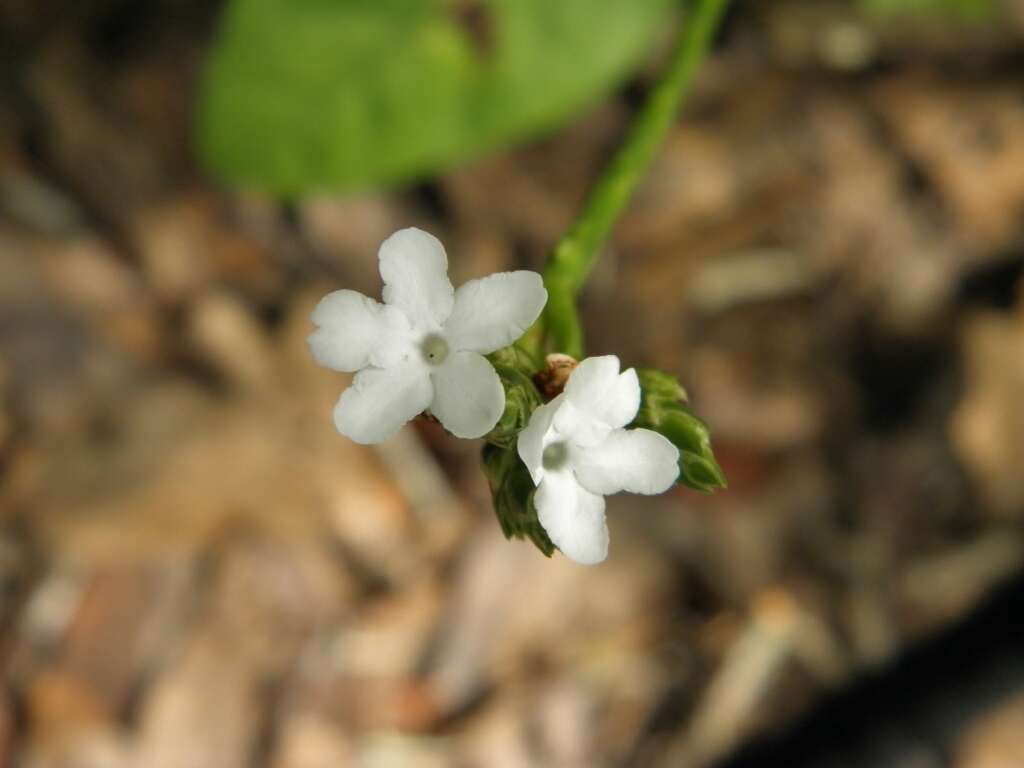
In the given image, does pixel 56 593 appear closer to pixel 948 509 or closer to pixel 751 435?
pixel 751 435

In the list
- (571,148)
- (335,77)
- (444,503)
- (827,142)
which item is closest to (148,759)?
(444,503)

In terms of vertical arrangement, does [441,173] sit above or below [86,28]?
below

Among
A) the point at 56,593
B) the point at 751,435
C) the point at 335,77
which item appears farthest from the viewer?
the point at 751,435

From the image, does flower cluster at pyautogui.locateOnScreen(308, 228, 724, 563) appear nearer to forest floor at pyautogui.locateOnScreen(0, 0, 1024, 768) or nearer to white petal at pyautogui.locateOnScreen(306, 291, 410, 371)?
white petal at pyautogui.locateOnScreen(306, 291, 410, 371)

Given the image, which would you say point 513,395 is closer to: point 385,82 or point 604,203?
point 604,203

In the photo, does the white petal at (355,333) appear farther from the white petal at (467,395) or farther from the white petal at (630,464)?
the white petal at (630,464)

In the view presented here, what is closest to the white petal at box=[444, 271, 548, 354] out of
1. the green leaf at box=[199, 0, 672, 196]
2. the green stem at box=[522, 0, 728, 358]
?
the green stem at box=[522, 0, 728, 358]

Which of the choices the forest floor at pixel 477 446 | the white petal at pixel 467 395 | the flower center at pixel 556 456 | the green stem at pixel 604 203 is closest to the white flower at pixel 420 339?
the white petal at pixel 467 395
